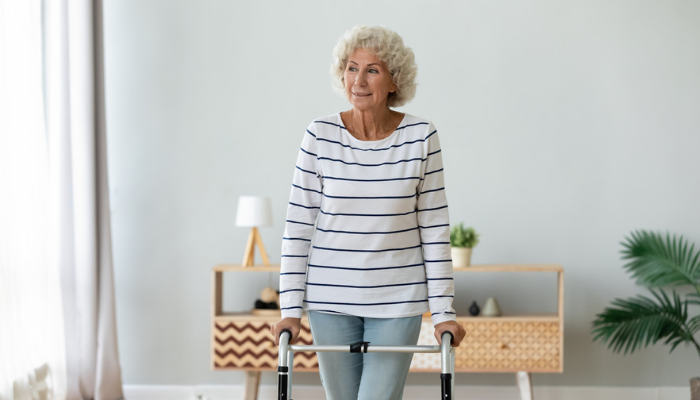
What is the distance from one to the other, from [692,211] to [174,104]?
300 cm

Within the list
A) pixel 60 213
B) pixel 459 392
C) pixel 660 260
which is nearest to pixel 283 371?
pixel 60 213

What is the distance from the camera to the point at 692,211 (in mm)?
3723

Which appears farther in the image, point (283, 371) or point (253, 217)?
point (253, 217)

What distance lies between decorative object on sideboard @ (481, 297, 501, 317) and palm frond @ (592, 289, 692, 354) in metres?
0.51

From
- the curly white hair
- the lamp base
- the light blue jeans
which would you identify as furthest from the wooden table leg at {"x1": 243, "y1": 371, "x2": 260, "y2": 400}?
the curly white hair

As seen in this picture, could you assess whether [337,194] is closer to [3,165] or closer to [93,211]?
[3,165]

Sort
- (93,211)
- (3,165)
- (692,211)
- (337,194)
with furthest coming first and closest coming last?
(692,211) < (93,211) < (3,165) < (337,194)

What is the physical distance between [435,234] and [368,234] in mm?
170

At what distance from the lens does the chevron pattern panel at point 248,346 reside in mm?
3400

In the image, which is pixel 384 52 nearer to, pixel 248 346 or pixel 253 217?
pixel 253 217

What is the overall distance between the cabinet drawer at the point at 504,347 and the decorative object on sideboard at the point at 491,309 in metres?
0.08

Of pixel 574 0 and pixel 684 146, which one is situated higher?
pixel 574 0

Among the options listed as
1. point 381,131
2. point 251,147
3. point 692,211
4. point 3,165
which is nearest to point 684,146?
point 692,211

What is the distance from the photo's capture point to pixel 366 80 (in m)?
1.67
